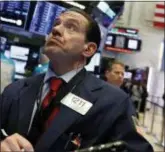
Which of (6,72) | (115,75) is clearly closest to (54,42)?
(6,72)

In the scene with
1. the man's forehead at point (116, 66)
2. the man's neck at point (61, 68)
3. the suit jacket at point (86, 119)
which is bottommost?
the man's forehead at point (116, 66)

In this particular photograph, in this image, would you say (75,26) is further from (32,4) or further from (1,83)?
(32,4)

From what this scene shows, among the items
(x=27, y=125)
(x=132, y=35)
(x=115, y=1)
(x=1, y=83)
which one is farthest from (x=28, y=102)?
(x=132, y=35)

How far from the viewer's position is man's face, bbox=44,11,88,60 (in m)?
1.89

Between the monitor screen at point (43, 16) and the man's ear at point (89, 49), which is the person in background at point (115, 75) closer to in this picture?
the monitor screen at point (43, 16)

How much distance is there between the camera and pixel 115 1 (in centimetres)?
645

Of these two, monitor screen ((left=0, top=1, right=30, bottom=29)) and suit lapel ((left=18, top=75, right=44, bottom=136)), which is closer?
suit lapel ((left=18, top=75, right=44, bottom=136))

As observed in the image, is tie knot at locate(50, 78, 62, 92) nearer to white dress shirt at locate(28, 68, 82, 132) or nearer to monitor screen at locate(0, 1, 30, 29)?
white dress shirt at locate(28, 68, 82, 132)

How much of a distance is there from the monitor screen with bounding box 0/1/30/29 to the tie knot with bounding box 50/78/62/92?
3.47m

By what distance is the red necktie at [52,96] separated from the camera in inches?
67.1

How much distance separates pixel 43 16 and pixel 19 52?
2.02 ft

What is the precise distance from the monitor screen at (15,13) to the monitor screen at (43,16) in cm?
14

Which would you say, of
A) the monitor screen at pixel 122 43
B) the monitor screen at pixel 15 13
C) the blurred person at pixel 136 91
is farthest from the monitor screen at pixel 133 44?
the monitor screen at pixel 15 13

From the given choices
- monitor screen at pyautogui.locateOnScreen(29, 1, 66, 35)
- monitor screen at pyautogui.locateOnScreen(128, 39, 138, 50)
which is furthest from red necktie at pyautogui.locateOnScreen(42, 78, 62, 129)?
monitor screen at pyautogui.locateOnScreen(128, 39, 138, 50)
